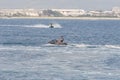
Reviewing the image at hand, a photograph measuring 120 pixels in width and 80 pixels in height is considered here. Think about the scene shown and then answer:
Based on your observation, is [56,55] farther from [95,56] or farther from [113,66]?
[113,66]

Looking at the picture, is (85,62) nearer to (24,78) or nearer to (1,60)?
(1,60)

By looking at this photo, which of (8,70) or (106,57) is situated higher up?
(106,57)

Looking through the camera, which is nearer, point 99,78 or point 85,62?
point 99,78

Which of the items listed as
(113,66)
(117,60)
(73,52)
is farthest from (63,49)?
(113,66)

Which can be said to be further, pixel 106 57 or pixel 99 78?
pixel 106 57

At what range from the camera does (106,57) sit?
222 ft

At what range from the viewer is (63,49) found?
7950cm

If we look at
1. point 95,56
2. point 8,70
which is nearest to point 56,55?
point 95,56

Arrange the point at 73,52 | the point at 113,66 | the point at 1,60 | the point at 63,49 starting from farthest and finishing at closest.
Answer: the point at 63,49
the point at 73,52
the point at 1,60
the point at 113,66

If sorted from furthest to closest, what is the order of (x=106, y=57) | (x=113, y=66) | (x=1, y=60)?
(x=106, y=57) < (x=1, y=60) < (x=113, y=66)

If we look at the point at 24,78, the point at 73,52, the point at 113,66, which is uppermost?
the point at 73,52

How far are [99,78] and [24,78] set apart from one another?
588 cm

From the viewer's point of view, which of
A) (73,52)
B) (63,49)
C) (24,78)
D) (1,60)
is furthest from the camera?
(63,49)

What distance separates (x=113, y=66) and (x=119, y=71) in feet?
14.0
